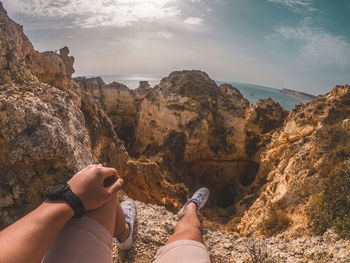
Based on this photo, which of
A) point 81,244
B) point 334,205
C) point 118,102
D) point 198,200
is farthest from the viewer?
point 118,102

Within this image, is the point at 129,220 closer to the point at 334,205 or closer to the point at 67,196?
the point at 67,196

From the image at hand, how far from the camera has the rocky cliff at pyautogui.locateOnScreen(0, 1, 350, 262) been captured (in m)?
2.58

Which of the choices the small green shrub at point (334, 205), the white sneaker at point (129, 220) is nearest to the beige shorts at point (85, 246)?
the white sneaker at point (129, 220)

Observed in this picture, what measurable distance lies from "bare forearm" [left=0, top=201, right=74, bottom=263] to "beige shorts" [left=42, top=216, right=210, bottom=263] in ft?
0.46

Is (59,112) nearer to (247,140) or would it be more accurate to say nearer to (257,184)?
(257,184)

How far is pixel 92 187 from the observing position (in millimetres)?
1604

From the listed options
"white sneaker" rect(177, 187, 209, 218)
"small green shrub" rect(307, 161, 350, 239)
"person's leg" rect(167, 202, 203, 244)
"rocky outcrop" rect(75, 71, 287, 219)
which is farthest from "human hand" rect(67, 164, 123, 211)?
"rocky outcrop" rect(75, 71, 287, 219)

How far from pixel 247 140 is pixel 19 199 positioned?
10.1 meters

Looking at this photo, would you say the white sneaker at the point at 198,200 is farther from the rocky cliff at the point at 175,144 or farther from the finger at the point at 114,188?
the finger at the point at 114,188

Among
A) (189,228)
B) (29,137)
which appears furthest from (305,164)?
(29,137)

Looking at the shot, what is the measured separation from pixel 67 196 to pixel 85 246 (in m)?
0.38

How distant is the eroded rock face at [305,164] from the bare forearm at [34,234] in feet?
11.4

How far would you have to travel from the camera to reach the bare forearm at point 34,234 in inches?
43.3

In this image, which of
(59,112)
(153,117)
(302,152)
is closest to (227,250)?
(59,112)
